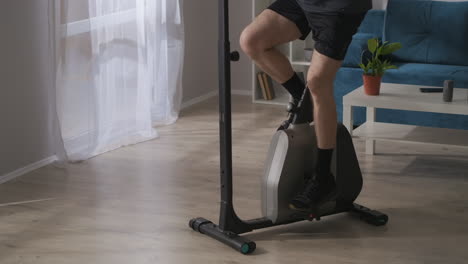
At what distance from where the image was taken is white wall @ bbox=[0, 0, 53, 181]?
4168 mm

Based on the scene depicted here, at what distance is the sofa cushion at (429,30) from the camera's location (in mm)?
5254

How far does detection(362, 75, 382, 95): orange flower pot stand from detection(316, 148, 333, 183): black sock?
3.68 ft

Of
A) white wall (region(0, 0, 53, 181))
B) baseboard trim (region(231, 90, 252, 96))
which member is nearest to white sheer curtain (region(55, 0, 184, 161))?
white wall (region(0, 0, 53, 181))

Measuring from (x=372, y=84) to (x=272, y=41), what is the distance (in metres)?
1.15

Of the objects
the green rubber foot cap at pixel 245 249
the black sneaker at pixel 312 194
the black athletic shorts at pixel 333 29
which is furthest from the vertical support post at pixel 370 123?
the green rubber foot cap at pixel 245 249

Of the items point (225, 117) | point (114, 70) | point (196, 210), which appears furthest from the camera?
point (114, 70)

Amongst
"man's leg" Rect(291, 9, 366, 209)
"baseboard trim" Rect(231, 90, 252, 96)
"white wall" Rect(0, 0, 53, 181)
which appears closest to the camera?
"man's leg" Rect(291, 9, 366, 209)

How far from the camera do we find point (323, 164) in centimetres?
340

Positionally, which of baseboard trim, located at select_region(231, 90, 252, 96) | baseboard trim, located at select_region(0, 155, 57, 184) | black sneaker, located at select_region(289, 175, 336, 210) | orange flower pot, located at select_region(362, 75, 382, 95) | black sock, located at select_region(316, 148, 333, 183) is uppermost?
orange flower pot, located at select_region(362, 75, 382, 95)

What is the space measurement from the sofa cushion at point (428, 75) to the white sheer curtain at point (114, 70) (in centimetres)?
144

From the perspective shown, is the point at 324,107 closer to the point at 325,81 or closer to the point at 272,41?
the point at 325,81

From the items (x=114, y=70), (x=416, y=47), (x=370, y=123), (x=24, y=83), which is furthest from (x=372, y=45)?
(x=24, y=83)

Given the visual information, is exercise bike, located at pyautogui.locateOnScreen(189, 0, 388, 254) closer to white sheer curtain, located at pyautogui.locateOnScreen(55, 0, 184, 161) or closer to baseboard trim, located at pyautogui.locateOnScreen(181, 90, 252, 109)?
white sheer curtain, located at pyautogui.locateOnScreen(55, 0, 184, 161)

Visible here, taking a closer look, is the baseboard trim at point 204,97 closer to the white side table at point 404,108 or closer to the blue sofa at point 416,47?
the blue sofa at point 416,47
